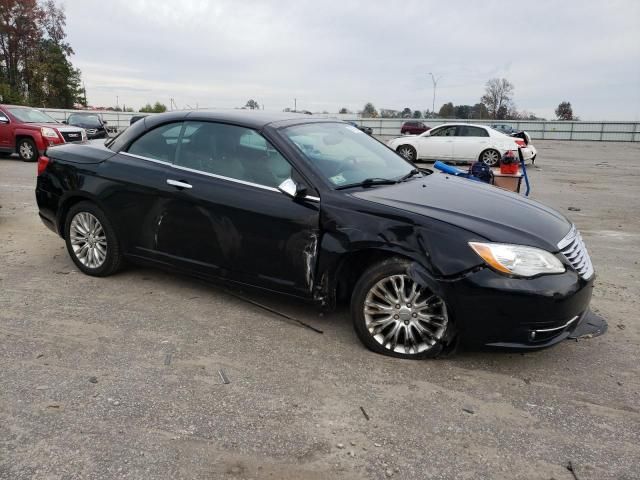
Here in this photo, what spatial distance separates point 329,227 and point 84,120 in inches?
847

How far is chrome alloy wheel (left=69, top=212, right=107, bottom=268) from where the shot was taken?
4.98m

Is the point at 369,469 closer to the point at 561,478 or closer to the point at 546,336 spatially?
the point at 561,478

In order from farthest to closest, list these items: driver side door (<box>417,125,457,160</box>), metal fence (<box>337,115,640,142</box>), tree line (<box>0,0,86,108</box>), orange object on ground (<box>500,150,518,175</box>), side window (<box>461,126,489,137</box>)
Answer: tree line (<box>0,0,86,108</box>)
metal fence (<box>337,115,640,142</box>)
driver side door (<box>417,125,457,160</box>)
side window (<box>461,126,489,137</box>)
orange object on ground (<box>500,150,518,175</box>)

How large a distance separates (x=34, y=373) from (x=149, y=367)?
674 mm

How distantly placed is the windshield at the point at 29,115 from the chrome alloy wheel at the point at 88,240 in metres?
11.9

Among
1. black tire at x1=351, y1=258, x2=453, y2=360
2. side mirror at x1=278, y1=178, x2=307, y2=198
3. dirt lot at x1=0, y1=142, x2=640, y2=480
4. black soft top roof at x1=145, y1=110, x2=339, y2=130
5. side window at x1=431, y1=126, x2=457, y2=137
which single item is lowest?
dirt lot at x1=0, y1=142, x2=640, y2=480

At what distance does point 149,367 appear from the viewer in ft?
11.4

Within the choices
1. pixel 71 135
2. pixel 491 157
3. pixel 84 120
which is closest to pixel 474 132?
pixel 491 157

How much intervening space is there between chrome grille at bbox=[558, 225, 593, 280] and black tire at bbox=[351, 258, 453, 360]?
34.5 inches

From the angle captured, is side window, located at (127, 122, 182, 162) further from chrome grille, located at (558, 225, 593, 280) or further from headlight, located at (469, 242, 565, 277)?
chrome grille, located at (558, 225, 593, 280)

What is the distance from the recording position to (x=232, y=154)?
429 centimetres

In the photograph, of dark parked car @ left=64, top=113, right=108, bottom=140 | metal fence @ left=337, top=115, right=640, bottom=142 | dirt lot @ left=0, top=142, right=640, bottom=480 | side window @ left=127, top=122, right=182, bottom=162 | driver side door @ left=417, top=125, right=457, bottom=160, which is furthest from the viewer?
metal fence @ left=337, top=115, right=640, bottom=142

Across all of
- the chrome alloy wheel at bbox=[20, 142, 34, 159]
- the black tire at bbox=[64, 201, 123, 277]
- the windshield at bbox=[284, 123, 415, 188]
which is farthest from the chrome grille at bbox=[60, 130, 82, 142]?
the windshield at bbox=[284, 123, 415, 188]

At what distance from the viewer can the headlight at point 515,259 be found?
328cm
